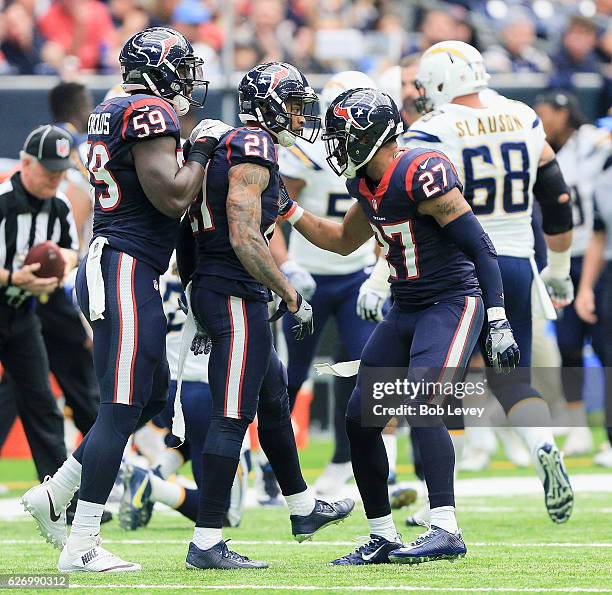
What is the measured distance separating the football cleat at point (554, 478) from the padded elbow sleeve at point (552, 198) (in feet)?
Result: 4.04

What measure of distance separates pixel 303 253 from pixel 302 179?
435 mm

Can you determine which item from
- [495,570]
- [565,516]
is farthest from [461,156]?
[495,570]

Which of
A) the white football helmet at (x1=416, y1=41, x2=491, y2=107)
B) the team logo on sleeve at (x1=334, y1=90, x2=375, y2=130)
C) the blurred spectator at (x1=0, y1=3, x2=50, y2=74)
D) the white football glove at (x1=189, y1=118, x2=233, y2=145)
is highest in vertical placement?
the blurred spectator at (x1=0, y1=3, x2=50, y2=74)

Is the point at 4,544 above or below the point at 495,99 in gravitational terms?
below

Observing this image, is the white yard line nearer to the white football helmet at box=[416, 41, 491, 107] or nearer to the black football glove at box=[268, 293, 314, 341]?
the black football glove at box=[268, 293, 314, 341]

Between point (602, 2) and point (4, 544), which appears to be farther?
point (602, 2)

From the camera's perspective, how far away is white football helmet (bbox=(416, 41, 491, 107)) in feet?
22.5

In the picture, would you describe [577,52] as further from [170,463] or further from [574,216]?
[170,463]

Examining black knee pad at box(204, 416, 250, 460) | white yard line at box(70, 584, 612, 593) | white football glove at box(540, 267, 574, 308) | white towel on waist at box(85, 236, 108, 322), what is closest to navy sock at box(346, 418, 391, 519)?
black knee pad at box(204, 416, 250, 460)

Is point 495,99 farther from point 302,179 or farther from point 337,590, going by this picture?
point 337,590

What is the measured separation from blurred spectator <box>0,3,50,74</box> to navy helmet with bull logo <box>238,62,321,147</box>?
692 cm

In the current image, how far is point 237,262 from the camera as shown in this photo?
5.32 m

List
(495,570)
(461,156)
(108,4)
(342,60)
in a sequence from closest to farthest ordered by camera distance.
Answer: (495,570) → (461,156) → (342,60) → (108,4)

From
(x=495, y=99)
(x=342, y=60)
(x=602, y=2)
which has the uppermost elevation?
(x=602, y=2)
